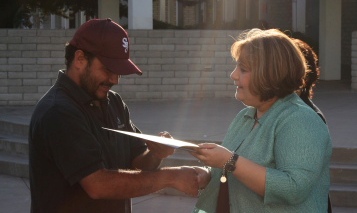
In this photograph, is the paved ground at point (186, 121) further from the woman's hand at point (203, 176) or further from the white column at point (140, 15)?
the woman's hand at point (203, 176)

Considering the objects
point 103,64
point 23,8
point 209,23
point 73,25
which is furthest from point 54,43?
point 73,25

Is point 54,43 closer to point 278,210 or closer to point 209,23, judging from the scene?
point 278,210

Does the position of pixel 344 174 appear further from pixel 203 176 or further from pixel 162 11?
pixel 162 11

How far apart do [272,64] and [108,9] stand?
14034mm

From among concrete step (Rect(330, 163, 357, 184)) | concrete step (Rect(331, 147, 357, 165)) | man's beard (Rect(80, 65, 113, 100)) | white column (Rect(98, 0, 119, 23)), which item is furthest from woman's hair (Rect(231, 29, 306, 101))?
white column (Rect(98, 0, 119, 23))

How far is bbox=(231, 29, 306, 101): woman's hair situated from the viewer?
3271mm

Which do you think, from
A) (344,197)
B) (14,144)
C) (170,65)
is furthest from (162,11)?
(344,197)

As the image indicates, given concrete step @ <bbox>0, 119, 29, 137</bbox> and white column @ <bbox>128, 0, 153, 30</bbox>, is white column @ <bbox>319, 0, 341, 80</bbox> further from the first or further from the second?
concrete step @ <bbox>0, 119, 29, 137</bbox>

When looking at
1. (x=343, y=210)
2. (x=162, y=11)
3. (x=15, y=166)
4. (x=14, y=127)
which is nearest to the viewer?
(x=343, y=210)

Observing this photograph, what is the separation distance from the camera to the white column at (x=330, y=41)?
17031 millimetres

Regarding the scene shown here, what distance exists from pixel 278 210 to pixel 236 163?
0.91ft

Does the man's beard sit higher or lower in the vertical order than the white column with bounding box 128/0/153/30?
lower

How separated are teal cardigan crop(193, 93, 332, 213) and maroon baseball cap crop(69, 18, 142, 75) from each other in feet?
2.00

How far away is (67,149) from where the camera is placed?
317cm
